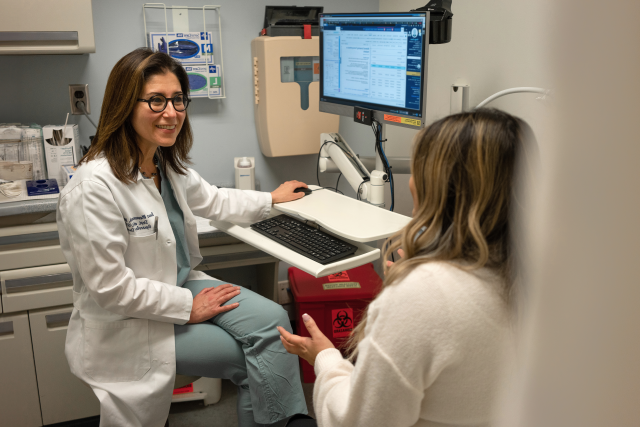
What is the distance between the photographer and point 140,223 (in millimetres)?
1311

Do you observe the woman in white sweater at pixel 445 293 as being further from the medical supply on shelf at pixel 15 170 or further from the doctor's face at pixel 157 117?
the medical supply on shelf at pixel 15 170

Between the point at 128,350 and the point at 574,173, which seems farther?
the point at 128,350

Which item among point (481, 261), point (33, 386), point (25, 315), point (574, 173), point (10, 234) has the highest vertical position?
point (574, 173)

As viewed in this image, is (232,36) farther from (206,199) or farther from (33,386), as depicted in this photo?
(33,386)

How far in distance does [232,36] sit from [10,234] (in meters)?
1.21

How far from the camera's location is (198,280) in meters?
1.59

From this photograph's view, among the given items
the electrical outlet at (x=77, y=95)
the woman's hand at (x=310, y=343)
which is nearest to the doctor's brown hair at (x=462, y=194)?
the woman's hand at (x=310, y=343)

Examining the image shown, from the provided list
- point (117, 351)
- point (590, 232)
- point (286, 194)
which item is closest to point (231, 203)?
point (286, 194)

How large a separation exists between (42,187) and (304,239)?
101 centimetres

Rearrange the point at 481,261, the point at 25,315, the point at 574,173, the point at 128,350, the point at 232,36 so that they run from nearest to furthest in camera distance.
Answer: the point at 574,173, the point at 481,261, the point at 128,350, the point at 25,315, the point at 232,36

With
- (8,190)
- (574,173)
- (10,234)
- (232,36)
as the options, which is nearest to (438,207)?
(574,173)

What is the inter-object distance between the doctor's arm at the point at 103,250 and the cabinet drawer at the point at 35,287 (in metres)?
0.52

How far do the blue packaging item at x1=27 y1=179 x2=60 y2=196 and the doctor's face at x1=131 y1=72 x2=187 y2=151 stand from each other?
2.05 ft

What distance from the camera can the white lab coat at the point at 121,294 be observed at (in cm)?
123
